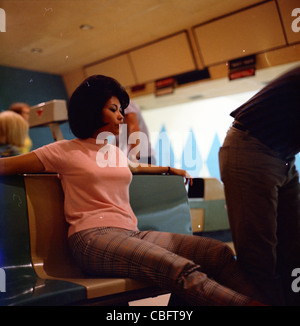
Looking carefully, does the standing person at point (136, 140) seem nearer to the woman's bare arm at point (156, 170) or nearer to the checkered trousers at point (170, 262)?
the woman's bare arm at point (156, 170)

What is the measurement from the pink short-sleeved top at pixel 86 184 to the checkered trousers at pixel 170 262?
46 mm

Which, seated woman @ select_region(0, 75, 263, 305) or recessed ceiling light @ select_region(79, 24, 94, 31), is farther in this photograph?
recessed ceiling light @ select_region(79, 24, 94, 31)

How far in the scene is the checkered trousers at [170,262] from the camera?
101cm

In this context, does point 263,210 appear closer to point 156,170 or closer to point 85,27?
point 156,170

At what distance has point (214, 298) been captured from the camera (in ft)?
3.25

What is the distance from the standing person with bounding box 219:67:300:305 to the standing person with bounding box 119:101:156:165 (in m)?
0.52

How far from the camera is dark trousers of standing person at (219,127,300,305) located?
1.23 m

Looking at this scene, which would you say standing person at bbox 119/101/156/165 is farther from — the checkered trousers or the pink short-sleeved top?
the checkered trousers

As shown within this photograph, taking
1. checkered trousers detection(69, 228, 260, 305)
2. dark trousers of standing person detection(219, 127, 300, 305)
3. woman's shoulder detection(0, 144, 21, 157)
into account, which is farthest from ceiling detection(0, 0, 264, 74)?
checkered trousers detection(69, 228, 260, 305)

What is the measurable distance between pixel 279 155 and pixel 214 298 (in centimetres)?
56

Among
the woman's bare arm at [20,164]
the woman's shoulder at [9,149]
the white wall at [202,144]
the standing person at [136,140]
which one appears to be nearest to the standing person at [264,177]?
the white wall at [202,144]

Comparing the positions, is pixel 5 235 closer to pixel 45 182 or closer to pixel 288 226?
pixel 45 182

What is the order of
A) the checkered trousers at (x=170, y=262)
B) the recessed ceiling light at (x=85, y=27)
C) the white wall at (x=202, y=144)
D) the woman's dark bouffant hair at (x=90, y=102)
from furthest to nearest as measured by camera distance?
the recessed ceiling light at (x=85, y=27) → the white wall at (x=202, y=144) → the woman's dark bouffant hair at (x=90, y=102) → the checkered trousers at (x=170, y=262)
